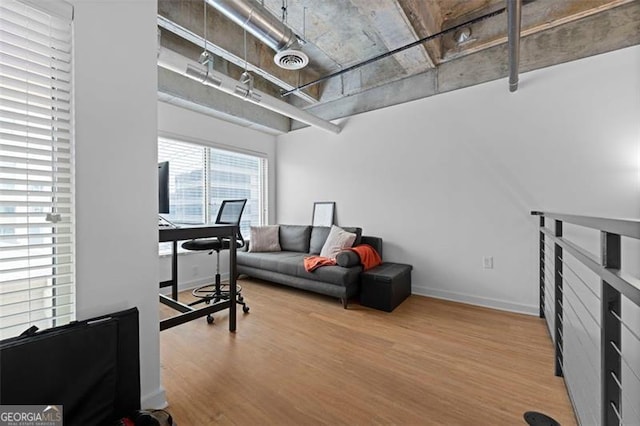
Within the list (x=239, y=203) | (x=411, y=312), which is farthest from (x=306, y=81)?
(x=411, y=312)

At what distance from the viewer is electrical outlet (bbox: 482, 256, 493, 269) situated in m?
2.99

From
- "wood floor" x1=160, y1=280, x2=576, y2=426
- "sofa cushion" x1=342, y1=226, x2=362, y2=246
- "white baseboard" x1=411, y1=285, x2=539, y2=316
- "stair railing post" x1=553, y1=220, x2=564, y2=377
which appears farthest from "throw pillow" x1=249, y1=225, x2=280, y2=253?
"stair railing post" x1=553, y1=220, x2=564, y2=377

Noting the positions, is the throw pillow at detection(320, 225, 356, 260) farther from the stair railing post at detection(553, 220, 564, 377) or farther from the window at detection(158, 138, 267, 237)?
the stair railing post at detection(553, 220, 564, 377)

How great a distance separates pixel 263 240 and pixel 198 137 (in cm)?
185

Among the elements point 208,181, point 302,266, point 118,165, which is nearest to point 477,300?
point 302,266

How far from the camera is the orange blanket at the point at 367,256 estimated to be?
10.6 ft

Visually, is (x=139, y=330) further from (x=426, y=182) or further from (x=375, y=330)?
(x=426, y=182)

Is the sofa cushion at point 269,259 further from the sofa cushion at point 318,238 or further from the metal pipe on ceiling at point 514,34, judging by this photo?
the metal pipe on ceiling at point 514,34

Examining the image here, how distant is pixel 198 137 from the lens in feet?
12.7

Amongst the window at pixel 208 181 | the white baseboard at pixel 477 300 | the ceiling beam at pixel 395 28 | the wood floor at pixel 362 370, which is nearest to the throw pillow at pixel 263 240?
the window at pixel 208 181

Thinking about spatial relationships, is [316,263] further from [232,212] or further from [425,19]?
[425,19]

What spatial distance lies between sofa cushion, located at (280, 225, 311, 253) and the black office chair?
103 cm

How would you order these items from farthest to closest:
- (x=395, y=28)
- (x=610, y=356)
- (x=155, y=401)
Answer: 1. (x=395, y=28)
2. (x=155, y=401)
3. (x=610, y=356)

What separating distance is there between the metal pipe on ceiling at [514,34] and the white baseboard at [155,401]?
3.29 m
